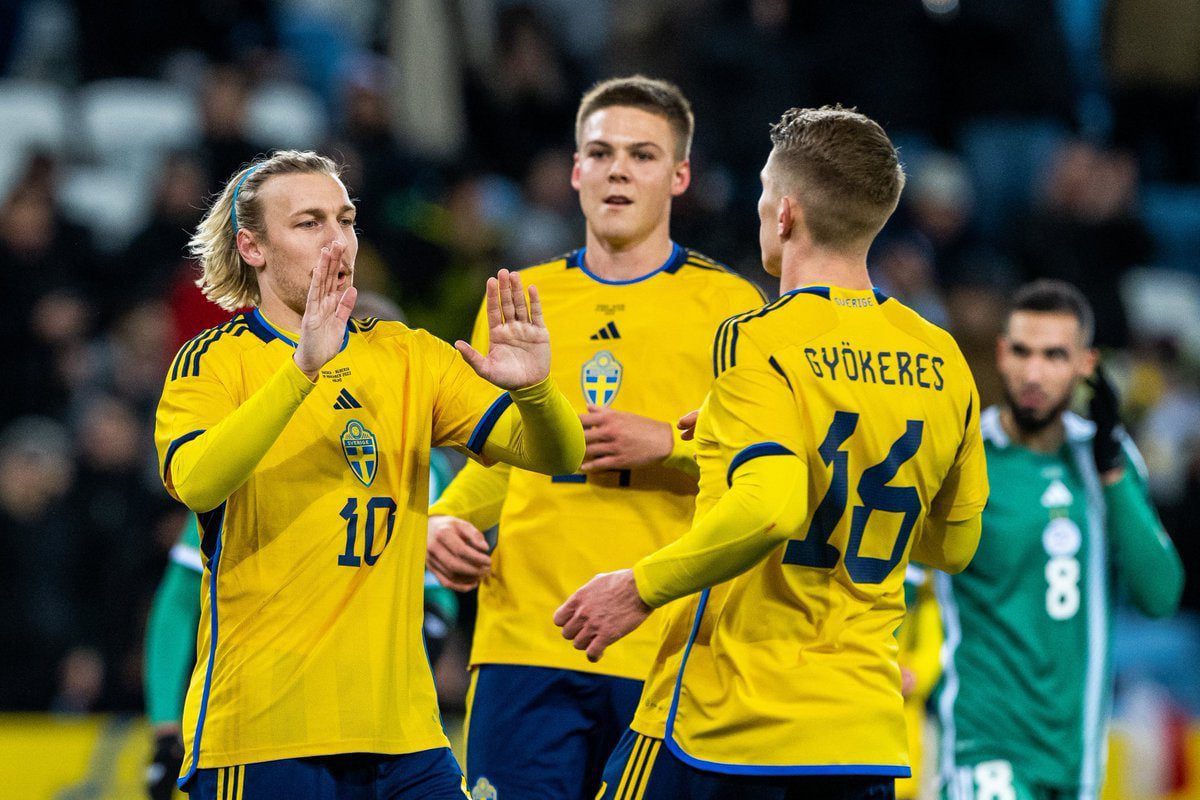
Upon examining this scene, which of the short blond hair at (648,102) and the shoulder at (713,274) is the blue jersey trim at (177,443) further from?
the short blond hair at (648,102)

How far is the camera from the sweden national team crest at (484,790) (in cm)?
524

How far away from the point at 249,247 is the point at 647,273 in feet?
5.19

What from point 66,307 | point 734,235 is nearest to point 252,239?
point 66,307

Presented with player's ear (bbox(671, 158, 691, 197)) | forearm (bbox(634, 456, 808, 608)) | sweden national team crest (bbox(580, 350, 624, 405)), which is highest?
player's ear (bbox(671, 158, 691, 197))

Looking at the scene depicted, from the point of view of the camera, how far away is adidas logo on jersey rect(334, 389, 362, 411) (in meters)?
4.19

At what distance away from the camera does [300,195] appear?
4.28 m

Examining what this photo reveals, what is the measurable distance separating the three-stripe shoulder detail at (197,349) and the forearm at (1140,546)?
10.6ft

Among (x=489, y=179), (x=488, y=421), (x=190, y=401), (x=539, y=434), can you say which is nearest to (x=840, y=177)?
(x=539, y=434)

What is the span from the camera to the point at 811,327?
3971 mm

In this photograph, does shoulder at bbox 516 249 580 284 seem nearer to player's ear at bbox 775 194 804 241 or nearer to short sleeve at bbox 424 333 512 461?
short sleeve at bbox 424 333 512 461

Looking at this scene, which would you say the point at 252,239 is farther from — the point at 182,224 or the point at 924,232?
the point at 924,232

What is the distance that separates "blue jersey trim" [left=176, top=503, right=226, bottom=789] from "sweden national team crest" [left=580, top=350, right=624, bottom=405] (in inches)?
60.1

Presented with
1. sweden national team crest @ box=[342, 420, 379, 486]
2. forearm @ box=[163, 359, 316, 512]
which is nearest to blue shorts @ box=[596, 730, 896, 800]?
sweden national team crest @ box=[342, 420, 379, 486]

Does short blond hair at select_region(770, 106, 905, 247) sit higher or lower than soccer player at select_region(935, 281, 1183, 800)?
higher
